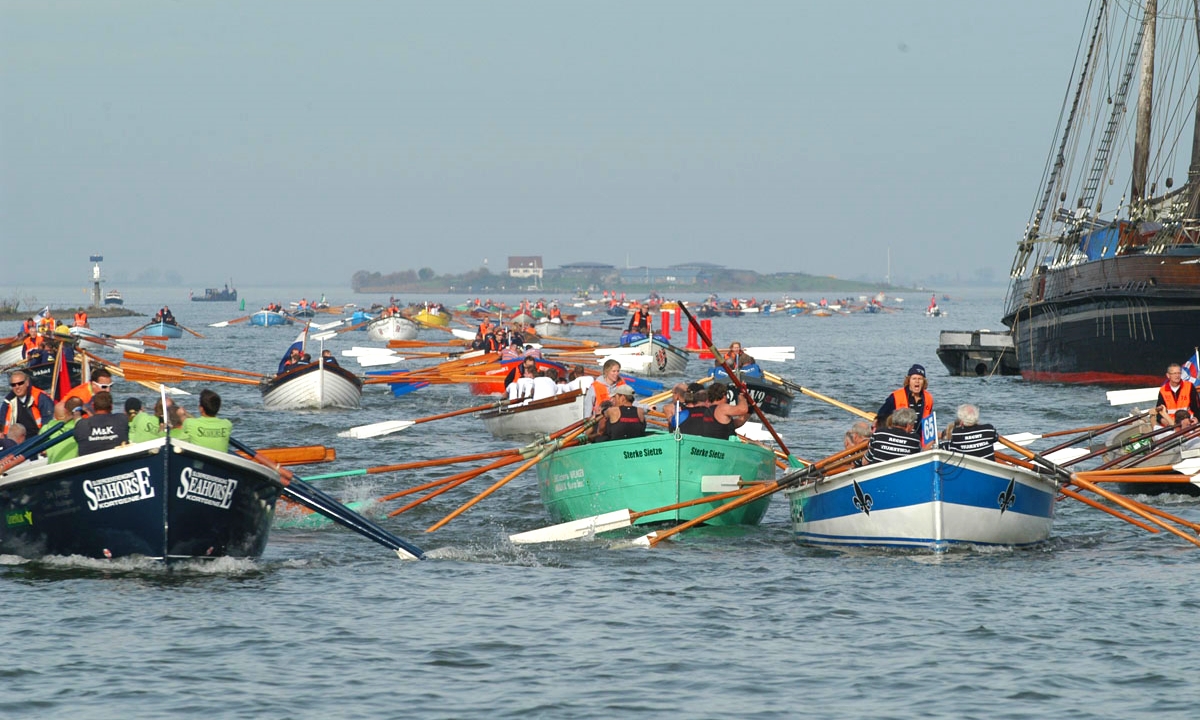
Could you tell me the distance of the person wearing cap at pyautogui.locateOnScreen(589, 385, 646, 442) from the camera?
20.0 meters

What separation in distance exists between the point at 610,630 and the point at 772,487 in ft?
16.9

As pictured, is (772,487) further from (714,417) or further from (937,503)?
(937,503)

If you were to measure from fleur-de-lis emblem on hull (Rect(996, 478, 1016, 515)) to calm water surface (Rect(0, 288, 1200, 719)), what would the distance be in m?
0.64

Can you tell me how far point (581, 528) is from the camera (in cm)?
1902

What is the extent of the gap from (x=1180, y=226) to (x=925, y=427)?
29.5 metres

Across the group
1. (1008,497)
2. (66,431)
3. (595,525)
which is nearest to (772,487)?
(595,525)

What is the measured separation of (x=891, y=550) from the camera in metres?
17.9

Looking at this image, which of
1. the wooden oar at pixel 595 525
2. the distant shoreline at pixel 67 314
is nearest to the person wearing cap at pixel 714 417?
the wooden oar at pixel 595 525

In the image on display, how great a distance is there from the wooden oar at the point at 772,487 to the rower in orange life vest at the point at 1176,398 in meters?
7.02

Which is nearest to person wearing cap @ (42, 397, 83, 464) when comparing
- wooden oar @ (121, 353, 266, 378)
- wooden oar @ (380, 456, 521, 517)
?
wooden oar @ (380, 456, 521, 517)

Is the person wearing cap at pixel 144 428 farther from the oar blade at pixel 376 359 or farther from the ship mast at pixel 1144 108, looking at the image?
the ship mast at pixel 1144 108

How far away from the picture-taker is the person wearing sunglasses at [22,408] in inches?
756

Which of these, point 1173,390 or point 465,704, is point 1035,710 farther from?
point 1173,390

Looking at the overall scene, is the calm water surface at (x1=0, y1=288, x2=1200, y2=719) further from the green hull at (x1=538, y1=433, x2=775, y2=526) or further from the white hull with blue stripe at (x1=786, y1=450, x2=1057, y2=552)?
the green hull at (x1=538, y1=433, x2=775, y2=526)
